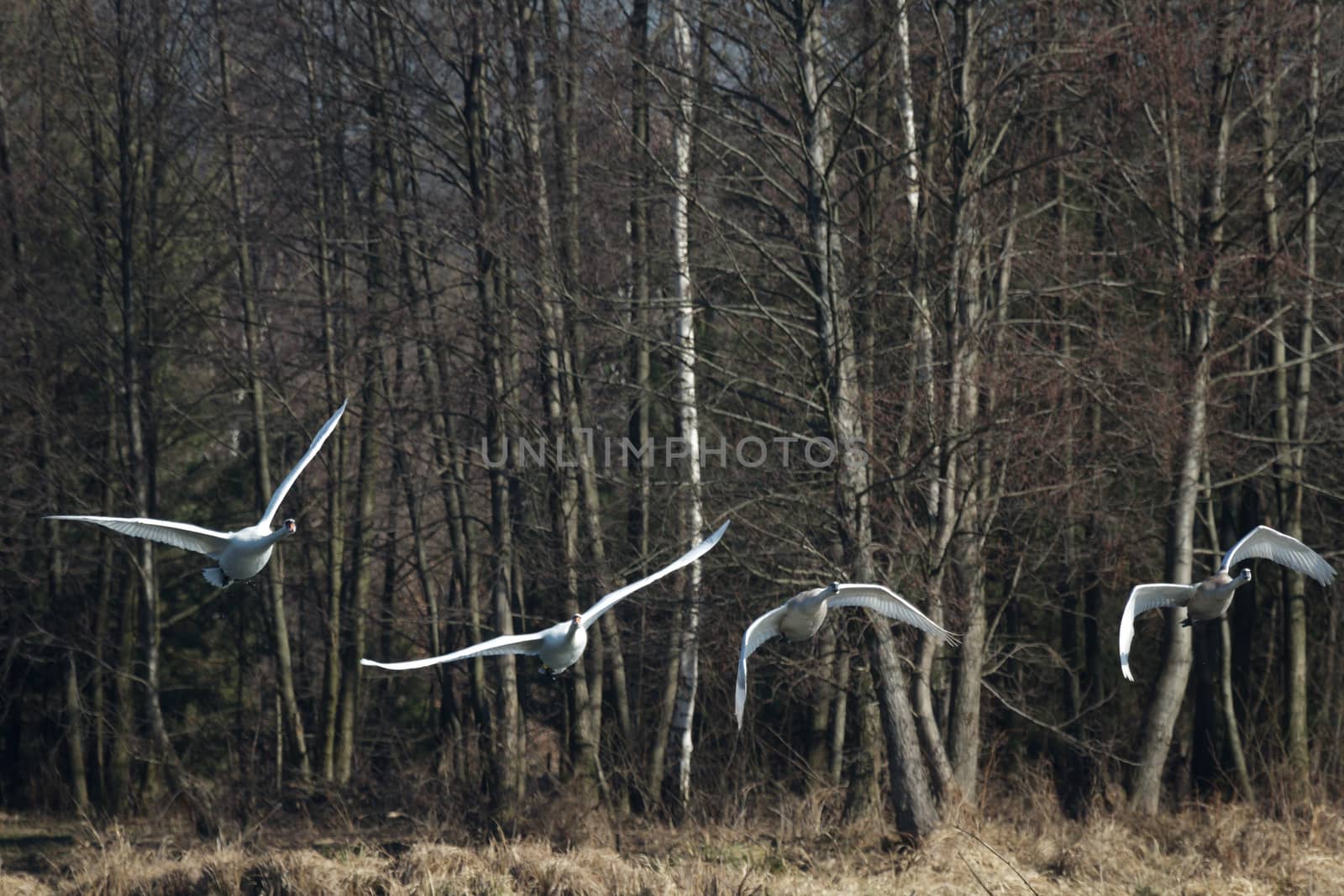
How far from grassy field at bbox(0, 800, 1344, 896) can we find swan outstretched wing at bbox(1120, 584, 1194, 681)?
7.24 feet

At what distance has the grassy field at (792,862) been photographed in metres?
10.8

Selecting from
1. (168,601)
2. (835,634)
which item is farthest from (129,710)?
(835,634)

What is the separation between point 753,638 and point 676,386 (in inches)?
243

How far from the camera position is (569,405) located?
1436cm

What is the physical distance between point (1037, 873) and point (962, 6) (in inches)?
272

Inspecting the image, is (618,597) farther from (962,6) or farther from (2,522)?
(2,522)

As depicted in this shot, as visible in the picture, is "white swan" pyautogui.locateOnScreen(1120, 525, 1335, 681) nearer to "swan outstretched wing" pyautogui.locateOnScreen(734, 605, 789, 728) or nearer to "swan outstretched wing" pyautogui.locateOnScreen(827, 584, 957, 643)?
"swan outstretched wing" pyautogui.locateOnScreen(827, 584, 957, 643)

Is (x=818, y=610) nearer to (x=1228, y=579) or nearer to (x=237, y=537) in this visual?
(x=1228, y=579)

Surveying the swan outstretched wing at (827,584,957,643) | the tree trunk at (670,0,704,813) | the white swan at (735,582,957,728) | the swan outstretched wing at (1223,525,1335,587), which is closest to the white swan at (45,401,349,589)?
the white swan at (735,582,957,728)

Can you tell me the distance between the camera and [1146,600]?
28.7 ft

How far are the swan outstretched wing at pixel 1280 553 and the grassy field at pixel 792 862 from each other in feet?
9.15

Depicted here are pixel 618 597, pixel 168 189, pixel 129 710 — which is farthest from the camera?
pixel 168 189

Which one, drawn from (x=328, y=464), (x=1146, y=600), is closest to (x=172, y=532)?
(x=1146, y=600)

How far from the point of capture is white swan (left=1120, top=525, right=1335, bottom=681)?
8.14 metres
